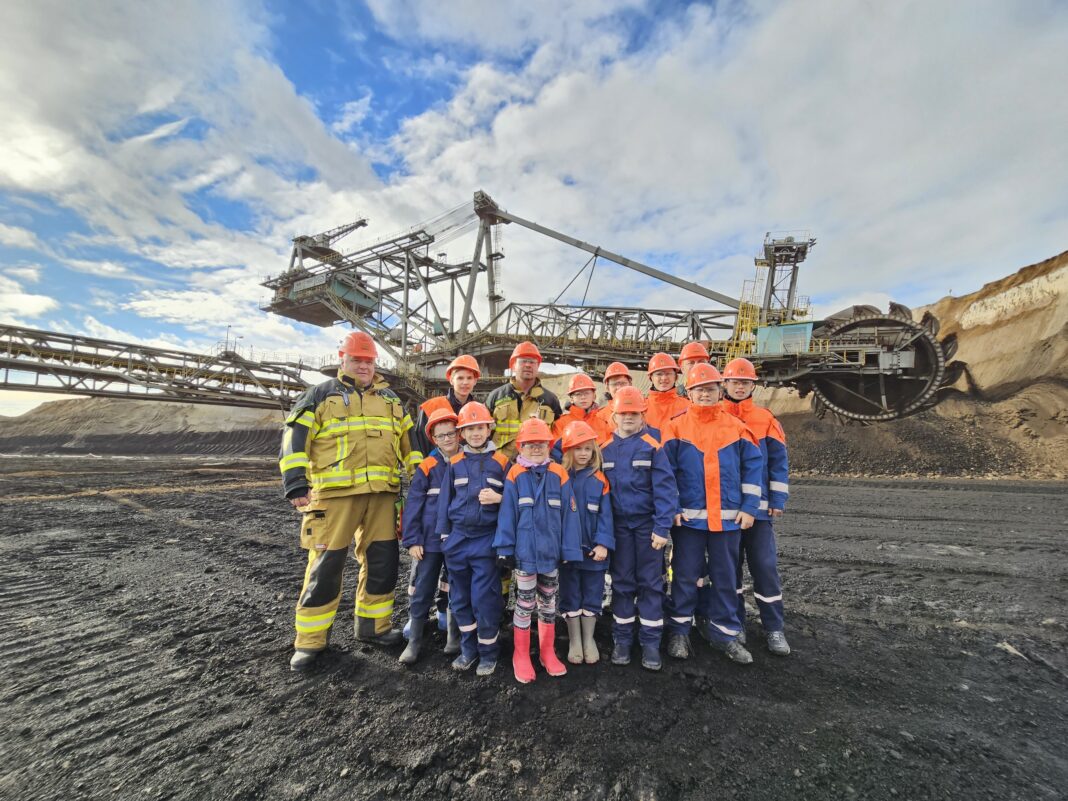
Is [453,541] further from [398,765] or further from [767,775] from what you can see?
[767,775]

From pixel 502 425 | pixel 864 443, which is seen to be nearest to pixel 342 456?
pixel 502 425

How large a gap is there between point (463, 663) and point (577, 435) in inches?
64.5

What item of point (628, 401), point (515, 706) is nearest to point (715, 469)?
point (628, 401)

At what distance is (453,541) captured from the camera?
276cm

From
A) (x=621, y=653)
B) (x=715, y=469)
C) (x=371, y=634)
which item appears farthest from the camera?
(x=371, y=634)

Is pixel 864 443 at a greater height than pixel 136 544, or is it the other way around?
pixel 864 443

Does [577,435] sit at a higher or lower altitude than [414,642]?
higher

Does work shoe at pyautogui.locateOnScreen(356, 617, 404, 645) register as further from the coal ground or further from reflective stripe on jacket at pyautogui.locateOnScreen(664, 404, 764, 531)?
reflective stripe on jacket at pyautogui.locateOnScreen(664, 404, 764, 531)

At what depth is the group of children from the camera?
2.71 m

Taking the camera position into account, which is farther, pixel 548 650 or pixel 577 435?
pixel 577 435

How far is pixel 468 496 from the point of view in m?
2.78

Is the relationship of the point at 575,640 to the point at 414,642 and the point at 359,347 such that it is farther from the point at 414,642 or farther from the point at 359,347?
the point at 359,347

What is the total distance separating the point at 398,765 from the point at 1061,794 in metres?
2.82

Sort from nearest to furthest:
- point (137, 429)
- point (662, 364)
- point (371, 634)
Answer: point (371, 634) < point (662, 364) < point (137, 429)
